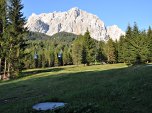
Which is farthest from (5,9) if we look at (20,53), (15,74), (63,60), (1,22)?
(63,60)

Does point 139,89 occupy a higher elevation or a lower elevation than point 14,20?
lower

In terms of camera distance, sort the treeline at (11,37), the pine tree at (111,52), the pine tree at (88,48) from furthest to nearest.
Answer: the pine tree at (111,52)
the pine tree at (88,48)
the treeline at (11,37)

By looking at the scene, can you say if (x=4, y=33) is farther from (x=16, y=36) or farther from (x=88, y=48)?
(x=88, y=48)

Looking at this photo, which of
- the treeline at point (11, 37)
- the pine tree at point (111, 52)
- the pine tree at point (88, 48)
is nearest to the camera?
the treeline at point (11, 37)

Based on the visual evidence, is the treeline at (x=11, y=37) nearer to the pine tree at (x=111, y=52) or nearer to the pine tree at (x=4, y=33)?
the pine tree at (x=4, y=33)

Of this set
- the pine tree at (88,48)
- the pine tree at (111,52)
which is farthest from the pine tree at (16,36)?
the pine tree at (111,52)

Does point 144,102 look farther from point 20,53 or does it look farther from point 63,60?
point 63,60

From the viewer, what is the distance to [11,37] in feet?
203

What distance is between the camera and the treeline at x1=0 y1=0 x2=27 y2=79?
61.2 m

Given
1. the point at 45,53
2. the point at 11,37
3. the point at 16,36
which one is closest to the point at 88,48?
the point at 16,36

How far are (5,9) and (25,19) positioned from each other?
419 centimetres

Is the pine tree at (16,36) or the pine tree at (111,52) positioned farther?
the pine tree at (111,52)

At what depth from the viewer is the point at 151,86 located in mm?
20766

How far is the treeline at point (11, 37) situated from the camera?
61.2 m
